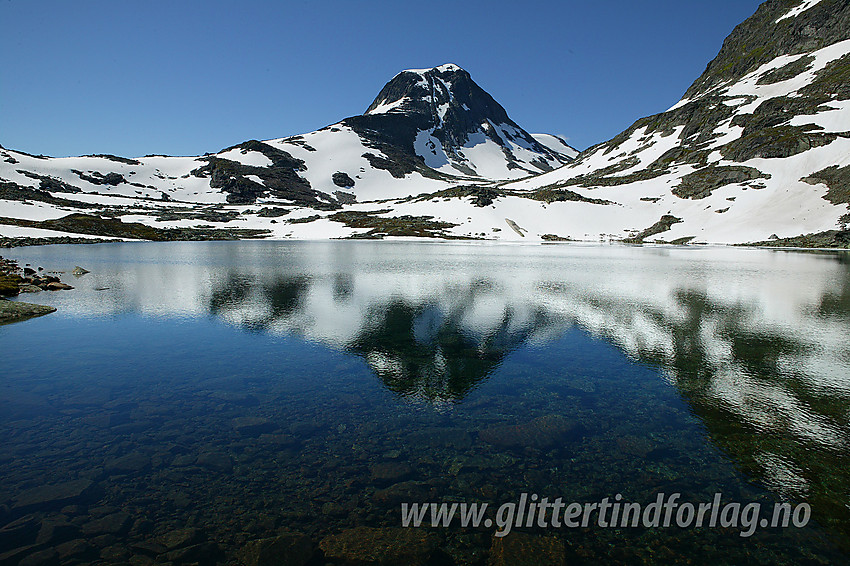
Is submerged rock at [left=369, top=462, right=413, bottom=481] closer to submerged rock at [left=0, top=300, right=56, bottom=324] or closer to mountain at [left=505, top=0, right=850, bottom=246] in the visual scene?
submerged rock at [left=0, top=300, right=56, bottom=324]

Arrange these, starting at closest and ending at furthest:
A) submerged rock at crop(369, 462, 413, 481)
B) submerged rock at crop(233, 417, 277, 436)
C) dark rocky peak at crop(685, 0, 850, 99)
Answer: submerged rock at crop(369, 462, 413, 481), submerged rock at crop(233, 417, 277, 436), dark rocky peak at crop(685, 0, 850, 99)

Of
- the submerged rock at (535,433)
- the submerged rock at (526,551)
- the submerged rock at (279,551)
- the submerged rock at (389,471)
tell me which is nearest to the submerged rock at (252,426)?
the submerged rock at (389,471)

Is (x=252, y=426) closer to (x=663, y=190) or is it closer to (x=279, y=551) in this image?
(x=279, y=551)

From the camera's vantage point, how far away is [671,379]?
577 inches

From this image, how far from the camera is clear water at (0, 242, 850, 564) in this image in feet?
25.4

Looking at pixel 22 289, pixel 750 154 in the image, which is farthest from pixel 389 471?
pixel 750 154

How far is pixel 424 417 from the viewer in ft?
39.0

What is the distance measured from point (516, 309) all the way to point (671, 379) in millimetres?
11397

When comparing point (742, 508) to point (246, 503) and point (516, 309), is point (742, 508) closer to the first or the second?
point (246, 503)

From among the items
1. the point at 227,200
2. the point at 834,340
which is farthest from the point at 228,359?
the point at 227,200

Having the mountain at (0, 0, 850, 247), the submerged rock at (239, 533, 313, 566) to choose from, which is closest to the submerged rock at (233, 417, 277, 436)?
the submerged rock at (239, 533, 313, 566)

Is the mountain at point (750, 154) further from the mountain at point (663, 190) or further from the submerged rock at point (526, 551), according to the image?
the submerged rock at point (526, 551)

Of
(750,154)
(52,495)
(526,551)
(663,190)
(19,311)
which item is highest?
(750,154)

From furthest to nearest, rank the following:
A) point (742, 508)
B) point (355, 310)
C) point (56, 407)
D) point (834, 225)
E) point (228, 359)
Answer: point (834, 225) → point (355, 310) → point (228, 359) → point (56, 407) → point (742, 508)
